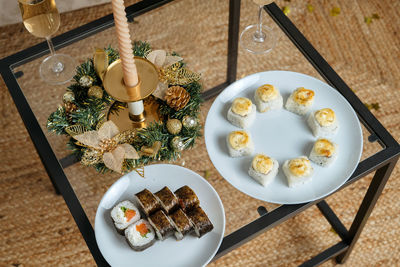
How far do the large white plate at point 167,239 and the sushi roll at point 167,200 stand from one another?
0.03 metres

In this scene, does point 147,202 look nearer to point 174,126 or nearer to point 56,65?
point 174,126

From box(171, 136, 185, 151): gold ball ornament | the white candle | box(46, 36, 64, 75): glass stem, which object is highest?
the white candle

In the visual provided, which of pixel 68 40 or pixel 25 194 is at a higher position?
pixel 68 40

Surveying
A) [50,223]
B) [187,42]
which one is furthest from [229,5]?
[50,223]

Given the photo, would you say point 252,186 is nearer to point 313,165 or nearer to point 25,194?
point 313,165

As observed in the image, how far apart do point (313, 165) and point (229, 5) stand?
1.76ft

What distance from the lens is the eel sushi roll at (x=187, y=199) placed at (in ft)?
3.55

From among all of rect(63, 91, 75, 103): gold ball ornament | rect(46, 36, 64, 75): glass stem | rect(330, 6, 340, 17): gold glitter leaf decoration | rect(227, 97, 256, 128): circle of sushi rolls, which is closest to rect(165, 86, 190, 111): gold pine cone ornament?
rect(227, 97, 256, 128): circle of sushi rolls

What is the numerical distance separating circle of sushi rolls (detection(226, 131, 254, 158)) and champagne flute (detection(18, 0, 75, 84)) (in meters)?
0.44

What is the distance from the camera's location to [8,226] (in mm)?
1677

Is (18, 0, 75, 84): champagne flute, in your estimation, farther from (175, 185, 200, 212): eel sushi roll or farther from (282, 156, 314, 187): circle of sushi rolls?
(282, 156, 314, 187): circle of sushi rolls

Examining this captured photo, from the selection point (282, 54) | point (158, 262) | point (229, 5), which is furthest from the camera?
point (229, 5)

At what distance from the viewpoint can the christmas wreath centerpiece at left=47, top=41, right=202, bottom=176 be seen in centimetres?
111

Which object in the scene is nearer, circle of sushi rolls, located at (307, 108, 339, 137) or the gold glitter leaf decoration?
circle of sushi rolls, located at (307, 108, 339, 137)
